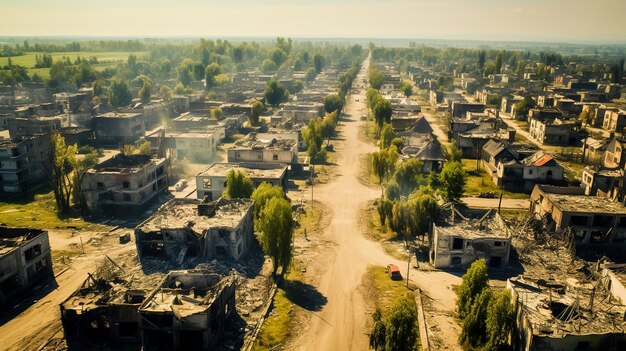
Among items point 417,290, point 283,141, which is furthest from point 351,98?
point 417,290

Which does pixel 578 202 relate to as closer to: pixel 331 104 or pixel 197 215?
pixel 197 215

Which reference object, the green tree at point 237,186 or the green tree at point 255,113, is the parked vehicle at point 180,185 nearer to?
the green tree at point 237,186

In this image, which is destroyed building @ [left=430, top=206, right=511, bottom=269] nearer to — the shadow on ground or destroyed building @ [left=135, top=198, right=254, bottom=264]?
the shadow on ground

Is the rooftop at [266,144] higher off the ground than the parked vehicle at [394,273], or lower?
higher

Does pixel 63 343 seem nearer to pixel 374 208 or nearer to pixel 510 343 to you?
pixel 510 343

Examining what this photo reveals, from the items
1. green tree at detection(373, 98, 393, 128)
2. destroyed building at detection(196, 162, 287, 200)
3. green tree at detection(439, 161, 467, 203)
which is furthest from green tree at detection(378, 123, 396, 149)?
green tree at detection(439, 161, 467, 203)

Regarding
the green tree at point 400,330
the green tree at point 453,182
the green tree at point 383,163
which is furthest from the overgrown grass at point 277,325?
the green tree at point 383,163

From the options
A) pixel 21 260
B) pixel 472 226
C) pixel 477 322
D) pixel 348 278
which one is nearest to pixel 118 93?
pixel 21 260
